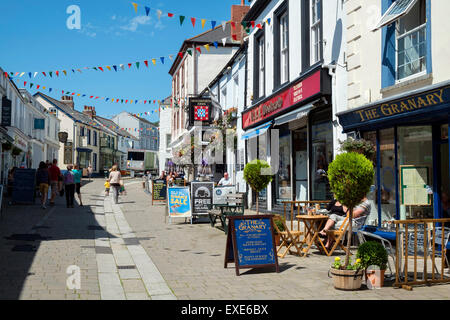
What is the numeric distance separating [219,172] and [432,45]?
55.3 feet

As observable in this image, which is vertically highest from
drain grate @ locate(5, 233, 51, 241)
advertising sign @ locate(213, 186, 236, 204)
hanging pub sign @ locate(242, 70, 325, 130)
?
hanging pub sign @ locate(242, 70, 325, 130)

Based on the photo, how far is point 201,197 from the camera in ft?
44.4

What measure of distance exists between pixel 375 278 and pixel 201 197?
323 inches

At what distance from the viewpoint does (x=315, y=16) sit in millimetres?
12523

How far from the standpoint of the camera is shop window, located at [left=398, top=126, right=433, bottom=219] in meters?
8.74

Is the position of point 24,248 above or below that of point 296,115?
below

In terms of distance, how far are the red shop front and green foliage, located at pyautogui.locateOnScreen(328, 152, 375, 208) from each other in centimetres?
566

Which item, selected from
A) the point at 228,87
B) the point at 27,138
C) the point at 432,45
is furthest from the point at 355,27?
the point at 27,138

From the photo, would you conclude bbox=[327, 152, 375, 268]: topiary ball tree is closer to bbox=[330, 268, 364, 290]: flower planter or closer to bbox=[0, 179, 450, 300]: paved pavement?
bbox=[330, 268, 364, 290]: flower planter

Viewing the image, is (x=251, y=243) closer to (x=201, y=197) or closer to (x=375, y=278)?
(x=375, y=278)

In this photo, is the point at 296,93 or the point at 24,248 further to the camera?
the point at 296,93

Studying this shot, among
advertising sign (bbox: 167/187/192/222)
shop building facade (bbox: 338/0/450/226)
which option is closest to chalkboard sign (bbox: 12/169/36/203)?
advertising sign (bbox: 167/187/192/222)

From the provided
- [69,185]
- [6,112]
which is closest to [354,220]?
[69,185]

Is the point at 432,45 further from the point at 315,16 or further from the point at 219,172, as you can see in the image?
the point at 219,172
